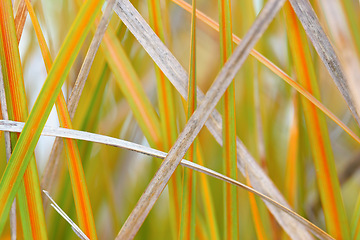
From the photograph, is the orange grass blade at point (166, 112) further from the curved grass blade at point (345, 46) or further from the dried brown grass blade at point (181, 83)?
the curved grass blade at point (345, 46)

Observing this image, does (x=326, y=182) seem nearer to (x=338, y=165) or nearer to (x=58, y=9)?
(x=338, y=165)

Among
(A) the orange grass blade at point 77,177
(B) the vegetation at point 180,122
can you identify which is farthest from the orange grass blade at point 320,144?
(A) the orange grass blade at point 77,177

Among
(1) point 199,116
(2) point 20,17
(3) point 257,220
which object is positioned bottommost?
(3) point 257,220

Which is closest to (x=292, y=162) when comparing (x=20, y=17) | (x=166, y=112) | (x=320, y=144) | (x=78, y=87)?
(x=320, y=144)

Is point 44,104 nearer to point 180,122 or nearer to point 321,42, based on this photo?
point 180,122

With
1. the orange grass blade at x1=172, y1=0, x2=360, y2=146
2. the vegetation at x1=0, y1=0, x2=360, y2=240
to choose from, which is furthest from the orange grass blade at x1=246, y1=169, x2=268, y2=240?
the orange grass blade at x1=172, y1=0, x2=360, y2=146

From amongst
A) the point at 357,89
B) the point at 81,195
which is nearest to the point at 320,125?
the point at 357,89
